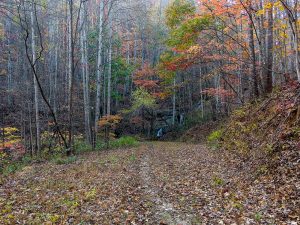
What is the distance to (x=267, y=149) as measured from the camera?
8305mm

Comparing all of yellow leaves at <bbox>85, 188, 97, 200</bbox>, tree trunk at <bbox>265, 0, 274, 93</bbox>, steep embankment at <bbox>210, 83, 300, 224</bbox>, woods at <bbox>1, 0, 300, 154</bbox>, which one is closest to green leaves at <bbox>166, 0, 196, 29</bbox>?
woods at <bbox>1, 0, 300, 154</bbox>

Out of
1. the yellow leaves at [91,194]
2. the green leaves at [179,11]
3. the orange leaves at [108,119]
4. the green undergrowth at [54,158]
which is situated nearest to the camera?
the yellow leaves at [91,194]

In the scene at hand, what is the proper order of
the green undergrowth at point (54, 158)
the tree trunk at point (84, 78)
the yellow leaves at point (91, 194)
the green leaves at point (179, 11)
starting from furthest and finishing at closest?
the green leaves at point (179, 11)
the tree trunk at point (84, 78)
the green undergrowth at point (54, 158)
the yellow leaves at point (91, 194)

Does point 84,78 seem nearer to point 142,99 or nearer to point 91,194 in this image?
point 142,99

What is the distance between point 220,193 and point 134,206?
A: 2.08 meters

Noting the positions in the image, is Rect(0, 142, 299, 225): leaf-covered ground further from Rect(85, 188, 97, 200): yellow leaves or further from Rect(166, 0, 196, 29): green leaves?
Rect(166, 0, 196, 29): green leaves

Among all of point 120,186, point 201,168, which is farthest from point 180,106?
point 120,186

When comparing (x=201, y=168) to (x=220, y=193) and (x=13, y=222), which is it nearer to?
(x=220, y=193)

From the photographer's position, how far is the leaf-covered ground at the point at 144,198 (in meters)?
5.39

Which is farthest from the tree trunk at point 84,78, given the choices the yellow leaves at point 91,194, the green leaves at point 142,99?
the yellow leaves at point 91,194

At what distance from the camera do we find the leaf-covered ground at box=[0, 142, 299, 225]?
5.39m

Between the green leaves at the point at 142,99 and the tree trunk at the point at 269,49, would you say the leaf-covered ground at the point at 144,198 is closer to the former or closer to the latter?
the tree trunk at the point at 269,49

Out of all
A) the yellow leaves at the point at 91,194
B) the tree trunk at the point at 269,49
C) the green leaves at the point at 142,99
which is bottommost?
the yellow leaves at the point at 91,194

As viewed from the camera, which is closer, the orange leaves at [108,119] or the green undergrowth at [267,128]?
the green undergrowth at [267,128]
